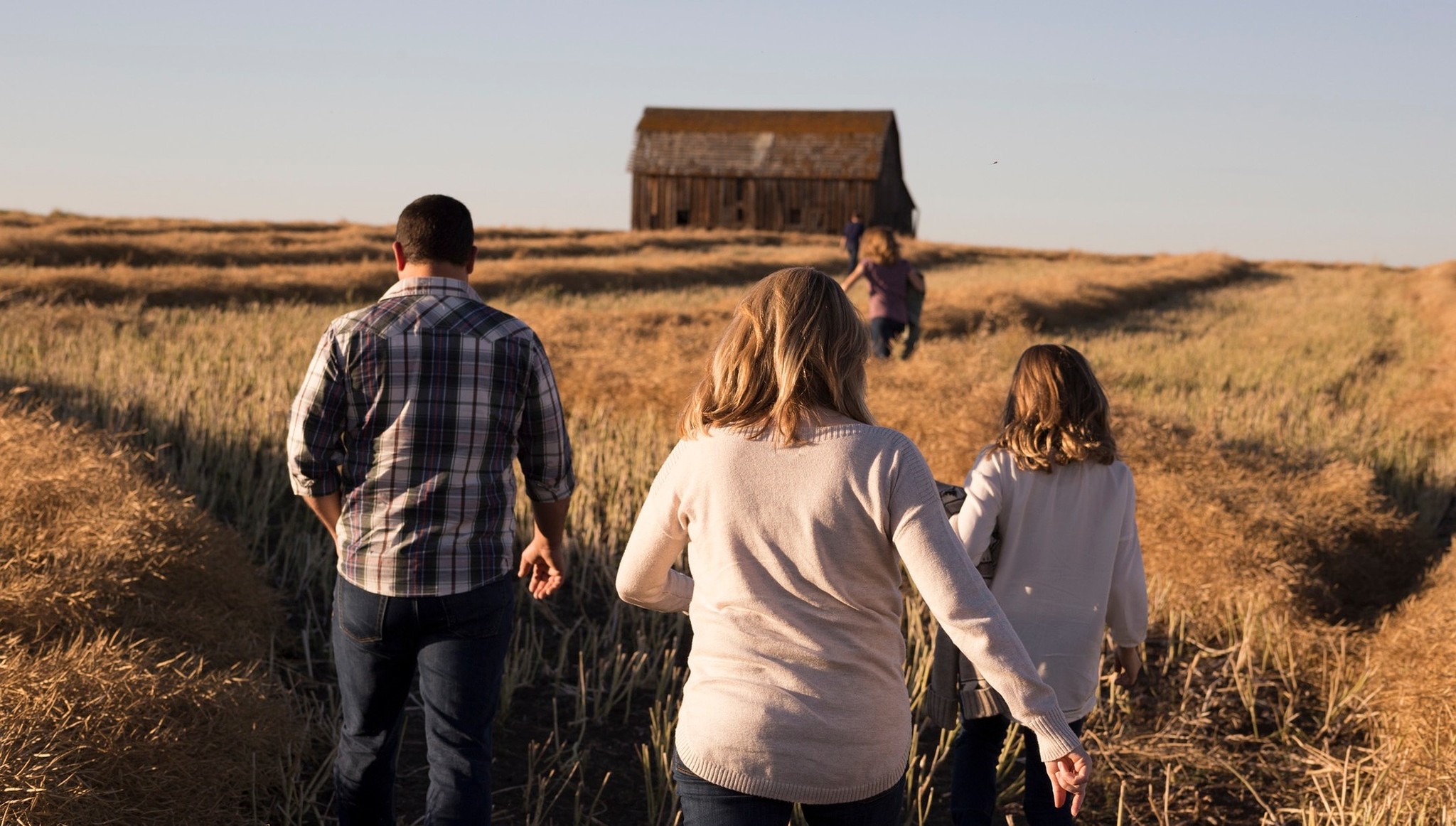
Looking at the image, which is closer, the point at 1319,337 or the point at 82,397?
the point at 82,397

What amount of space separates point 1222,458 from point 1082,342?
8.80 meters

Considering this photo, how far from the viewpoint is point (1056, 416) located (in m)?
2.81

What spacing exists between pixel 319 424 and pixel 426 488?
29 centimetres

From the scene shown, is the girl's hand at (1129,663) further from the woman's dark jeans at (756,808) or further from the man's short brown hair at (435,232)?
the man's short brown hair at (435,232)

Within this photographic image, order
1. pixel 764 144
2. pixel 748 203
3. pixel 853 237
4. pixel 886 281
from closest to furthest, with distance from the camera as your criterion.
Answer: pixel 886 281 → pixel 853 237 → pixel 748 203 → pixel 764 144

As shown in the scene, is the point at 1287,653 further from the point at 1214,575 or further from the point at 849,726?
the point at 849,726

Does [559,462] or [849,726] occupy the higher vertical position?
[559,462]

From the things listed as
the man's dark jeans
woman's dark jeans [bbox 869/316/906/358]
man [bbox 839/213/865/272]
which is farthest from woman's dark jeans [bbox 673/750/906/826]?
man [bbox 839/213/865/272]

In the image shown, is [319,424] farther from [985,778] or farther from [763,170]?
[763,170]

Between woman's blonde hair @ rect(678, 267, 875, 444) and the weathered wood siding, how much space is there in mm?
42297

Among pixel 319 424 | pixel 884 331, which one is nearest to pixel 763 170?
pixel 884 331

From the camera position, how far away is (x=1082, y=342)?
15055 mm

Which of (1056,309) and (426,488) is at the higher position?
(426,488)

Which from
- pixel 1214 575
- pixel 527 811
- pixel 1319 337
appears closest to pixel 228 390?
pixel 527 811
